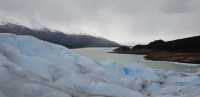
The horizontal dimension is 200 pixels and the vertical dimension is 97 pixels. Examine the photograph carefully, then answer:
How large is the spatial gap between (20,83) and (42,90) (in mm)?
704

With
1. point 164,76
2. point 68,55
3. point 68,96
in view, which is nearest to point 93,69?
point 68,55

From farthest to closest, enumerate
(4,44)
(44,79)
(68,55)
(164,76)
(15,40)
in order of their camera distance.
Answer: (164,76), (68,55), (15,40), (4,44), (44,79)

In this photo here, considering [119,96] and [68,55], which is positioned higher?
[68,55]

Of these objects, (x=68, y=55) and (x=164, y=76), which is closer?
(x=68, y=55)

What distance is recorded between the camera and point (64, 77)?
11.6m

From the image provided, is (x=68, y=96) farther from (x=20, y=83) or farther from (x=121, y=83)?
(x=121, y=83)

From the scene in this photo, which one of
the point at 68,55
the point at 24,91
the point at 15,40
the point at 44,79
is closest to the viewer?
the point at 24,91

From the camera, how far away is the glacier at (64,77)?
9.50m

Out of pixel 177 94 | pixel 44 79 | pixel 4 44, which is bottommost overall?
pixel 177 94

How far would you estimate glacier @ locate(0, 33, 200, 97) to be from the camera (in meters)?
9.50

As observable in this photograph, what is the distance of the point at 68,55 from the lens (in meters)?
13.8

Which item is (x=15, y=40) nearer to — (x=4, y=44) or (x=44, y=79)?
(x=4, y=44)

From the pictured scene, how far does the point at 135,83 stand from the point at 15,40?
224 inches

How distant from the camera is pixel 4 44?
11680mm
